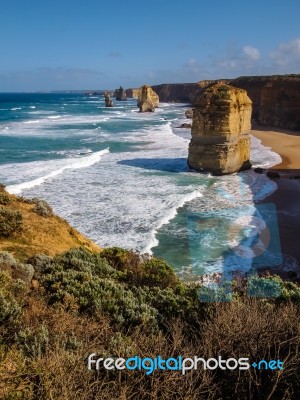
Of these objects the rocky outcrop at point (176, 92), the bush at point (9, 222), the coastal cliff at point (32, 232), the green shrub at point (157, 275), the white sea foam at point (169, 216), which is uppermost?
the rocky outcrop at point (176, 92)

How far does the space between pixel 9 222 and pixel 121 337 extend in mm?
6051

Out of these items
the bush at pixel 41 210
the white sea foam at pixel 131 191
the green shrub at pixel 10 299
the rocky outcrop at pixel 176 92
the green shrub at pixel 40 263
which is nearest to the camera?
the green shrub at pixel 10 299

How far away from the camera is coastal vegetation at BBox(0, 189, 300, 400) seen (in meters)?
3.82

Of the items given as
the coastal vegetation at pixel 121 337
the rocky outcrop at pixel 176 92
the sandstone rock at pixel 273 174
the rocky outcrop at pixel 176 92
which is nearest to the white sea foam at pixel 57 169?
the sandstone rock at pixel 273 174

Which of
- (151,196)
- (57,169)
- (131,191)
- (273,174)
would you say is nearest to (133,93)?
(57,169)

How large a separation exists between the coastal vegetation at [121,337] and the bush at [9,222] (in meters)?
2.32

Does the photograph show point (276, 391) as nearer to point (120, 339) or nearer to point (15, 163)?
point (120, 339)

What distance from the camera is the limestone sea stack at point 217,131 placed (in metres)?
26.4

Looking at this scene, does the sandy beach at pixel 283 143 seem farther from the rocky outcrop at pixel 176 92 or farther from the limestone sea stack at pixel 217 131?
the rocky outcrop at pixel 176 92

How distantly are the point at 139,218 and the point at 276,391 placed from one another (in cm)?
1352

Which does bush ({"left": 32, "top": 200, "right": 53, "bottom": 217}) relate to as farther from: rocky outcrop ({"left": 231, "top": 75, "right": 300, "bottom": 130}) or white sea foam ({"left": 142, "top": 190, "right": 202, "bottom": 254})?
rocky outcrop ({"left": 231, "top": 75, "right": 300, "bottom": 130})

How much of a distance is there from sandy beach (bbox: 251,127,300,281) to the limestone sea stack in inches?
145

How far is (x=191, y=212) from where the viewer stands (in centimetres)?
1869

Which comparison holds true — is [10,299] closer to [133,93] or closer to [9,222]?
[9,222]
